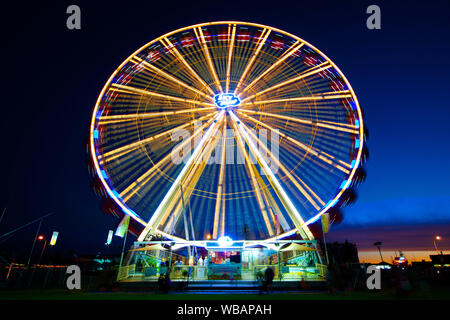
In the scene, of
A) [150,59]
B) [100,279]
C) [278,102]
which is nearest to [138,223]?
[100,279]

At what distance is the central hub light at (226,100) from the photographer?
43.4 ft

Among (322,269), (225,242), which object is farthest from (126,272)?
(322,269)

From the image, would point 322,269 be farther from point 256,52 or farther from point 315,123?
point 256,52

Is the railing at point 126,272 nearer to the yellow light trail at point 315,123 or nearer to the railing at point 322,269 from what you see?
the railing at point 322,269

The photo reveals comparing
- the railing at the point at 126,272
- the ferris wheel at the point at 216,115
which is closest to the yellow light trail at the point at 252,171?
the ferris wheel at the point at 216,115

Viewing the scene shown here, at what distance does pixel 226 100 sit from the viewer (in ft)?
43.6

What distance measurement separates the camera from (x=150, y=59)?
13.6m

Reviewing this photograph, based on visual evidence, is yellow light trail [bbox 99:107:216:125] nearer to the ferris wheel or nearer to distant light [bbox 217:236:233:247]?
the ferris wheel

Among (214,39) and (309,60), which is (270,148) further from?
(214,39)

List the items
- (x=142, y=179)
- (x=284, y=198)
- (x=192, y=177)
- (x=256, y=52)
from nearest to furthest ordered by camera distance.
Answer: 1. (x=284, y=198)
2. (x=142, y=179)
3. (x=256, y=52)
4. (x=192, y=177)

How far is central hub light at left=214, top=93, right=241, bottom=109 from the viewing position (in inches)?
521

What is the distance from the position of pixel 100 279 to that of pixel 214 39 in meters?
11.9
